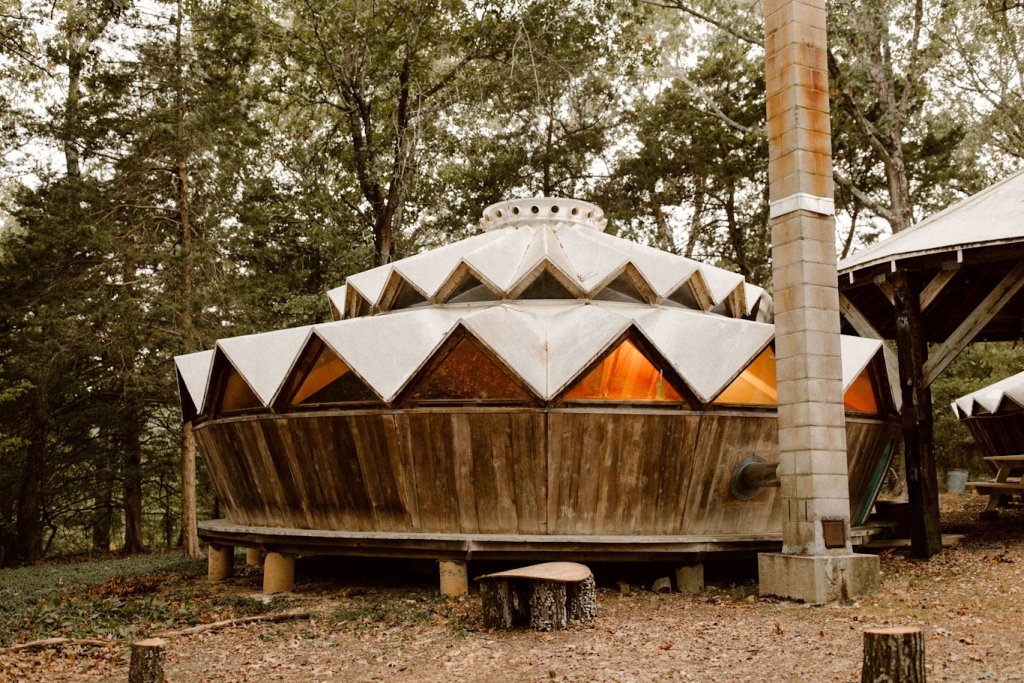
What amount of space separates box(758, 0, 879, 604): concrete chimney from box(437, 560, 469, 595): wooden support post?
10.1 ft

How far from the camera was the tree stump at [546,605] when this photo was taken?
23.0 feet

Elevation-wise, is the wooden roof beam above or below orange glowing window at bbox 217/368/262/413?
above

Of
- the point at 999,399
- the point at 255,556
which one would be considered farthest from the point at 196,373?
the point at 999,399

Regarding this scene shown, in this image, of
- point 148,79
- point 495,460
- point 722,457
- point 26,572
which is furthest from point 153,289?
point 722,457

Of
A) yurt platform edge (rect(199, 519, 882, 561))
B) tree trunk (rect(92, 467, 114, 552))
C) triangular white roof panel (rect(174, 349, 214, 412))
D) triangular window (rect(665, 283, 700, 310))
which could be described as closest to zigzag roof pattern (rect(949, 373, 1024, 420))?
triangular window (rect(665, 283, 700, 310))

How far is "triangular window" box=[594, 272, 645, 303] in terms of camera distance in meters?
11.0

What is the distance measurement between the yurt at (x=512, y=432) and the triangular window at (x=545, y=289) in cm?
33

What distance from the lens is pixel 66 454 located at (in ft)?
59.5

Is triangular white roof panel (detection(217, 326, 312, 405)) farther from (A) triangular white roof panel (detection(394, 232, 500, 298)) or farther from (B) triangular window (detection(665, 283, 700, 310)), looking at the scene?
(B) triangular window (detection(665, 283, 700, 310))

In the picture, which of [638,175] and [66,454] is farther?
[638,175]

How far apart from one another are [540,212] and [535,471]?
5139mm

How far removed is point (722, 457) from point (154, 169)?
12099 mm

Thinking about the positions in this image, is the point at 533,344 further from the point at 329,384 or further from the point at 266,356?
the point at 266,356

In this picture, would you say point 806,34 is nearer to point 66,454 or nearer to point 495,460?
point 495,460
